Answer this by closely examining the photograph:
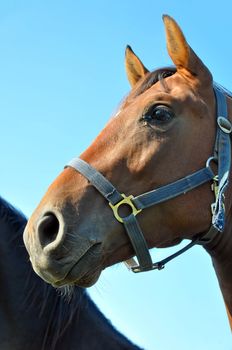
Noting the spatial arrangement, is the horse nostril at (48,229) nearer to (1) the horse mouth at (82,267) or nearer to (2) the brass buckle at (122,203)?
(1) the horse mouth at (82,267)

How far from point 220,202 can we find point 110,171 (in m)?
0.82

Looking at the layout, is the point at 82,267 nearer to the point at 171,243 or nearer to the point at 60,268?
the point at 60,268

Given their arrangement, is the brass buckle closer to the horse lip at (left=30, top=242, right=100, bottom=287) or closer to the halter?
the halter

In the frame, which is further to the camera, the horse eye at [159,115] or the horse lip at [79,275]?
the horse eye at [159,115]

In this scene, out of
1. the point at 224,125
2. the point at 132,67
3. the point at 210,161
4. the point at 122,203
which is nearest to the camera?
the point at 122,203

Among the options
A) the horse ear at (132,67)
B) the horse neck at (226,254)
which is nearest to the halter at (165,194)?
the horse neck at (226,254)

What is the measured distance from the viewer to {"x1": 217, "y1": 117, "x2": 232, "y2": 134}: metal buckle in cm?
477

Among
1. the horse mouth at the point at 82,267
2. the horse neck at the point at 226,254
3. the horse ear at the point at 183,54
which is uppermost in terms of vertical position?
the horse ear at the point at 183,54

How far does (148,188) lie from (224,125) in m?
0.79

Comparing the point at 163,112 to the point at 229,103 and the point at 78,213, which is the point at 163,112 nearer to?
the point at 229,103

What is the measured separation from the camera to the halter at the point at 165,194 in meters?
4.44

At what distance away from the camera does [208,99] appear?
4910 millimetres

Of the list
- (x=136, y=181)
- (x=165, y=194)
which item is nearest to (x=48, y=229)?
(x=136, y=181)

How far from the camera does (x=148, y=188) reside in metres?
4.55
